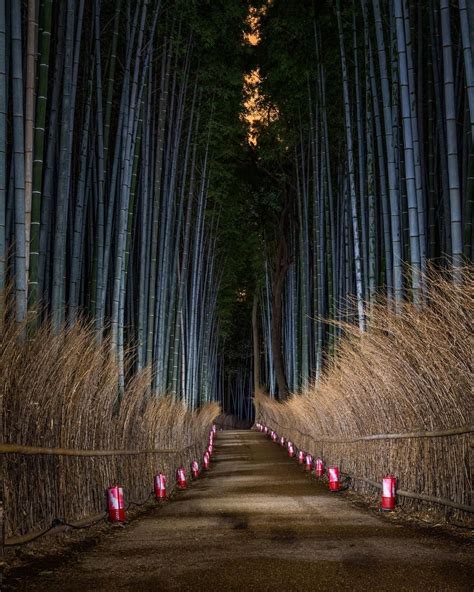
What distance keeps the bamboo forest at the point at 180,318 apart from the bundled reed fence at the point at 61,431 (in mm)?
27

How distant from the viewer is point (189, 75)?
45.5 ft

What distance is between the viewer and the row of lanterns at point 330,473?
725 centimetres

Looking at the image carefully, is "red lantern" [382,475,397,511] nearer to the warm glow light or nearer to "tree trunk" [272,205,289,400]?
the warm glow light

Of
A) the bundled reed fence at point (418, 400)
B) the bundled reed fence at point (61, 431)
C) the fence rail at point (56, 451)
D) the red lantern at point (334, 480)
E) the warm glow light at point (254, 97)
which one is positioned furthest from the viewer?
the warm glow light at point (254, 97)

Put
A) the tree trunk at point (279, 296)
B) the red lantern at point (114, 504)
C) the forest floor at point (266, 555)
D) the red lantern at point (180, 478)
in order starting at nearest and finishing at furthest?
1. the forest floor at point (266, 555)
2. the red lantern at point (114, 504)
3. the red lantern at point (180, 478)
4. the tree trunk at point (279, 296)

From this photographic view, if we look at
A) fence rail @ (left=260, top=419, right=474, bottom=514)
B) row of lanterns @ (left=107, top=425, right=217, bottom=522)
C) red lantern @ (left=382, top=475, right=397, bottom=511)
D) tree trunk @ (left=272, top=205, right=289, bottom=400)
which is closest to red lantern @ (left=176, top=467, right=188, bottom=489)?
row of lanterns @ (left=107, top=425, right=217, bottom=522)

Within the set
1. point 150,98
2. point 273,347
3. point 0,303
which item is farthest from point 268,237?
point 0,303

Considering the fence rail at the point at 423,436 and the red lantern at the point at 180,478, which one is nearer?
the fence rail at the point at 423,436

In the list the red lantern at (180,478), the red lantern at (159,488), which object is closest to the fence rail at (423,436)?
the red lantern at (159,488)

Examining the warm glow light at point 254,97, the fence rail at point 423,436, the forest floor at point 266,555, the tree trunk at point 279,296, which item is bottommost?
the forest floor at point 266,555

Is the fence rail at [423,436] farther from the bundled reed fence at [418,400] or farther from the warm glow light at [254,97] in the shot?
the warm glow light at [254,97]

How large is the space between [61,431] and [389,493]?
3129 millimetres

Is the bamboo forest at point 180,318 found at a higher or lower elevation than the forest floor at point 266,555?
higher

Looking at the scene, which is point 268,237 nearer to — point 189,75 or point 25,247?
point 189,75
